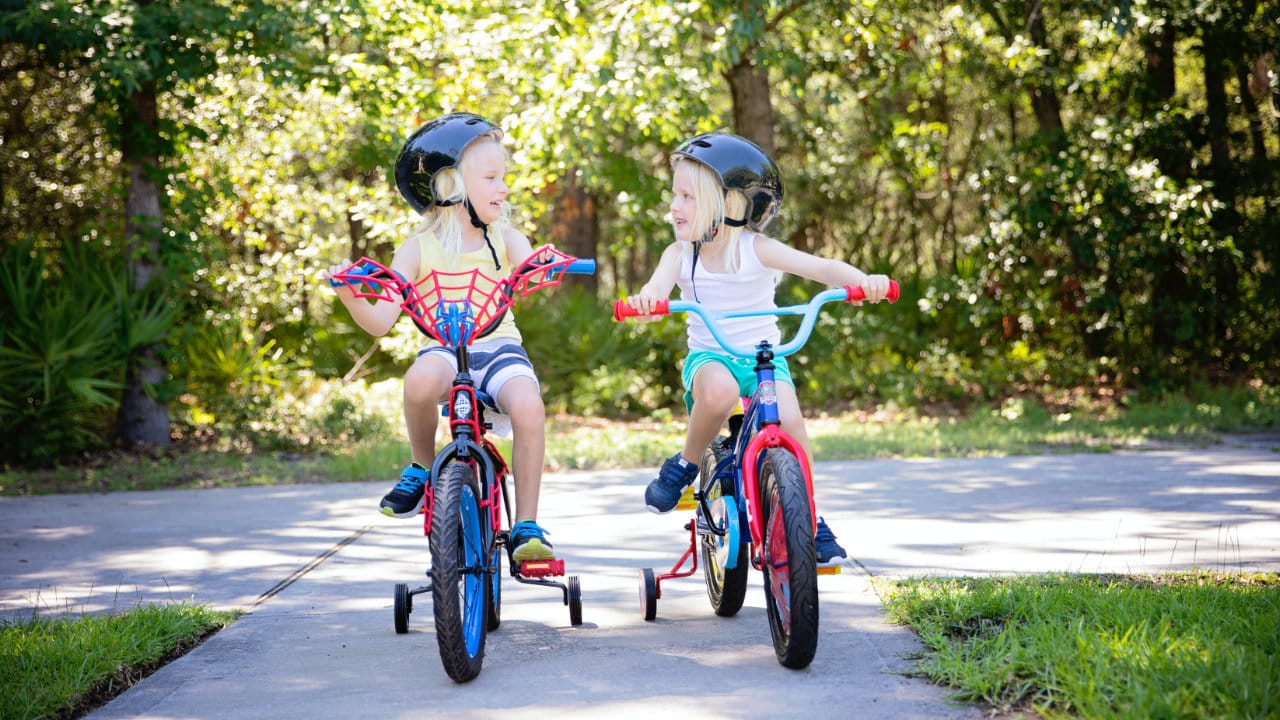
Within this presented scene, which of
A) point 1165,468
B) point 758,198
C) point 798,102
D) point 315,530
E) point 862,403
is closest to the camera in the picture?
point 758,198

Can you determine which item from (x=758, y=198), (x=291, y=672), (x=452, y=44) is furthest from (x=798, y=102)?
(x=291, y=672)

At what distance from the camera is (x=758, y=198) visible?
427 centimetres

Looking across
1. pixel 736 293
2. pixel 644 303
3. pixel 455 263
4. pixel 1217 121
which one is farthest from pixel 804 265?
pixel 1217 121

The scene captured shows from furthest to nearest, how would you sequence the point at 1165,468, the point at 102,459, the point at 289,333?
the point at 289,333, the point at 102,459, the point at 1165,468

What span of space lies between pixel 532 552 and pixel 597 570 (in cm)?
147

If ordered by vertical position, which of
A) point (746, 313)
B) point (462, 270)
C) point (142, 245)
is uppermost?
point (142, 245)

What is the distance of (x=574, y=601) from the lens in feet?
13.8

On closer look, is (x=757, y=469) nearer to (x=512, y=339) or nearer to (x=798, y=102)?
(x=512, y=339)

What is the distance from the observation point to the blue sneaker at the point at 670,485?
4.32 meters

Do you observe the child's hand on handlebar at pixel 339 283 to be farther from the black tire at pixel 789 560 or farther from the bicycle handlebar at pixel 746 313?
the black tire at pixel 789 560

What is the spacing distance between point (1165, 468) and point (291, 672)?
19.1 feet

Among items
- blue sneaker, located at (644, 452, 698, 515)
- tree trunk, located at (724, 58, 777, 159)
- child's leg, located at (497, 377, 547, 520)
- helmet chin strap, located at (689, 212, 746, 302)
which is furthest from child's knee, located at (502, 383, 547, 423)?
tree trunk, located at (724, 58, 777, 159)

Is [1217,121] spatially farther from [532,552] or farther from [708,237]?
[532,552]

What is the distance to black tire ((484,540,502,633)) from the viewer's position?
3737 mm
